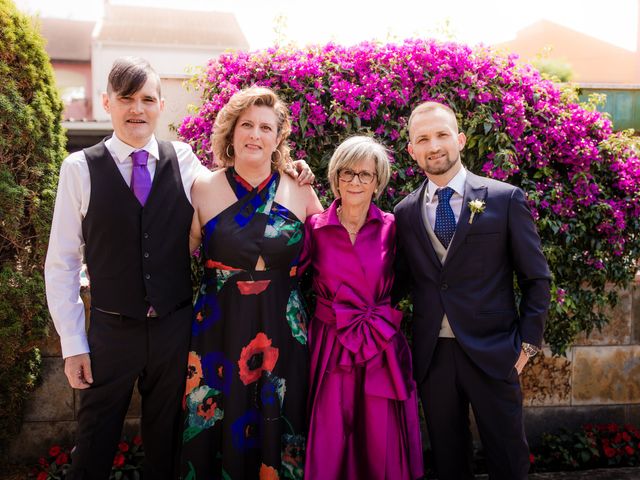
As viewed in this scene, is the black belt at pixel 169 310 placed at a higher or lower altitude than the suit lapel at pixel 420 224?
lower

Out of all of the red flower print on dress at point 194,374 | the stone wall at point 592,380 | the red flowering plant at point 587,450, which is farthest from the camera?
the stone wall at point 592,380

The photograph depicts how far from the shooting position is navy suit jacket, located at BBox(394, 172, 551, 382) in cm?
244

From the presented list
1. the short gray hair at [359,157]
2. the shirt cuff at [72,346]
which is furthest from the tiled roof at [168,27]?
the shirt cuff at [72,346]

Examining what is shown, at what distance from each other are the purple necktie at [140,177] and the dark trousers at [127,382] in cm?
55

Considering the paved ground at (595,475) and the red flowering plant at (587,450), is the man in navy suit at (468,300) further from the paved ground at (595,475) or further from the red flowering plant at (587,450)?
the red flowering plant at (587,450)

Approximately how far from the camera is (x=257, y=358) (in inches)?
104

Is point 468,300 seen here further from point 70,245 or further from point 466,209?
point 70,245

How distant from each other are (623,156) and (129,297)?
3.18 meters

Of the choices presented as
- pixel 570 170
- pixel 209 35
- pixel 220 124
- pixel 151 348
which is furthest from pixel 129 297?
pixel 209 35

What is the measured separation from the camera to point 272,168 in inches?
115

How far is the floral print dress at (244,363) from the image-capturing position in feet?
8.58

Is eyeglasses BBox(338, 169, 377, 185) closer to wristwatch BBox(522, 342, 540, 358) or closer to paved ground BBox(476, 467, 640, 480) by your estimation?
wristwatch BBox(522, 342, 540, 358)

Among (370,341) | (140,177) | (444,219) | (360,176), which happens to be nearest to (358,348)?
(370,341)

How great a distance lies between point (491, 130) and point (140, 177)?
2.18 metres
